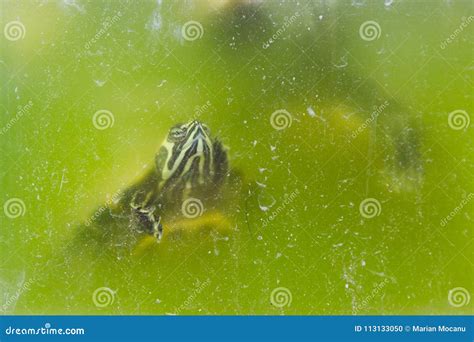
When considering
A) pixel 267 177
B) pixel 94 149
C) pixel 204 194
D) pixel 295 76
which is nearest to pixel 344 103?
pixel 295 76

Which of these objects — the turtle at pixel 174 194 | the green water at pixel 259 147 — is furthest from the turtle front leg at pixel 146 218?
→ the green water at pixel 259 147

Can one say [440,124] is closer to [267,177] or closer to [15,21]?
[267,177]

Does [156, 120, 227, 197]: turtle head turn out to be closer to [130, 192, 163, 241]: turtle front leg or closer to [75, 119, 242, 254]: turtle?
Result: [75, 119, 242, 254]: turtle

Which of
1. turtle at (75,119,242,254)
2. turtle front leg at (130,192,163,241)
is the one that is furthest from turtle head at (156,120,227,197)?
turtle front leg at (130,192,163,241)

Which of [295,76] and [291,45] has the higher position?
[291,45]

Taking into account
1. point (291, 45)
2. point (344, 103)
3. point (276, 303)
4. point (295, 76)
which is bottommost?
point (276, 303)

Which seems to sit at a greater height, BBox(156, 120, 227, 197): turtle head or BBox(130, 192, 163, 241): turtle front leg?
BBox(156, 120, 227, 197): turtle head

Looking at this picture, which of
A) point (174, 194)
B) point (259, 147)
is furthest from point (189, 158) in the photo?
point (259, 147)
